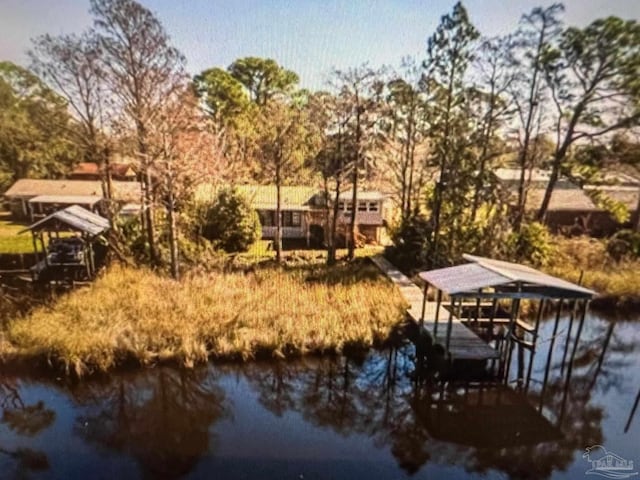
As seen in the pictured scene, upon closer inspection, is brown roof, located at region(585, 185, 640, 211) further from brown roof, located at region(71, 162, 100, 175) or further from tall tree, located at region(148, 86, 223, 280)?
brown roof, located at region(71, 162, 100, 175)

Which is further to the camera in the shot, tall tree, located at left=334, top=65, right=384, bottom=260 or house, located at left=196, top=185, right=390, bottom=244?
house, located at left=196, top=185, right=390, bottom=244

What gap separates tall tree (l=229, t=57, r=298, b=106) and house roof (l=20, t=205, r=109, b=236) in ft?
23.5

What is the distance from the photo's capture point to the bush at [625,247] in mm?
9070

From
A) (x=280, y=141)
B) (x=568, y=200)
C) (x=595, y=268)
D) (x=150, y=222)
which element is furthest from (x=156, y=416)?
(x=568, y=200)

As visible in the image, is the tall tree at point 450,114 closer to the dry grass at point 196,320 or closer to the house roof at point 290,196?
the dry grass at point 196,320

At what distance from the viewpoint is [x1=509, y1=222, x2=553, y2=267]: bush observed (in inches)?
344

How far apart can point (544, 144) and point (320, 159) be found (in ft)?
18.1

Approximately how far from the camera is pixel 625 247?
30.1ft

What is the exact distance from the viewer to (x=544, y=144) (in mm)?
9805

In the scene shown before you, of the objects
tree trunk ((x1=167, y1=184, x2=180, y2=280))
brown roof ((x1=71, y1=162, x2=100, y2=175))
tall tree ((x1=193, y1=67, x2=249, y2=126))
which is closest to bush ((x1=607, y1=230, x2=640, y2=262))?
tree trunk ((x1=167, y1=184, x2=180, y2=280))

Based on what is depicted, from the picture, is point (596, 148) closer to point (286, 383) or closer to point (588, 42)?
point (588, 42)

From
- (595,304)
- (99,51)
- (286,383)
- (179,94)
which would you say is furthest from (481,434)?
(99,51)

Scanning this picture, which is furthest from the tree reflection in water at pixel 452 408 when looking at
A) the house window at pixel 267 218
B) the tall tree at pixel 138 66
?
the house window at pixel 267 218

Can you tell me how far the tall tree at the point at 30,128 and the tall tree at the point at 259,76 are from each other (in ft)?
20.5
